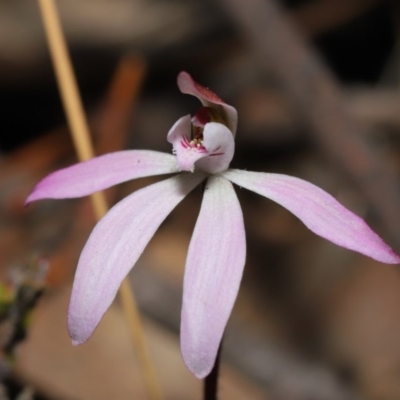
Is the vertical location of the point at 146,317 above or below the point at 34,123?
below

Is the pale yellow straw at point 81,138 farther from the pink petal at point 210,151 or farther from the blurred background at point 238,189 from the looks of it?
the pink petal at point 210,151

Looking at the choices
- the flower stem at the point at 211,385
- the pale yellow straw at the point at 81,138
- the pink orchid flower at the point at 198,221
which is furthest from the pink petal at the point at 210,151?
the pale yellow straw at the point at 81,138

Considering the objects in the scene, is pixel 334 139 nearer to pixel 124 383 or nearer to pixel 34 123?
pixel 124 383

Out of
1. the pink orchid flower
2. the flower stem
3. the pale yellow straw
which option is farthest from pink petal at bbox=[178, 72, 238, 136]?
the pale yellow straw

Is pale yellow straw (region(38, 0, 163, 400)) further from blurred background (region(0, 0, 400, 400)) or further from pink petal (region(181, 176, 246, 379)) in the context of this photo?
pink petal (region(181, 176, 246, 379))

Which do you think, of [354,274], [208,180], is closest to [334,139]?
[354,274]

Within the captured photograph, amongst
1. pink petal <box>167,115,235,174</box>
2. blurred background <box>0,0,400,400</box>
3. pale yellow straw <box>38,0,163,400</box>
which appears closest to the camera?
pink petal <box>167,115,235,174</box>

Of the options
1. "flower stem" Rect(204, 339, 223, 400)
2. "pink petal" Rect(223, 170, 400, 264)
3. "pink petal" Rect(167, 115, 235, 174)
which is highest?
"pink petal" Rect(167, 115, 235, 174)
